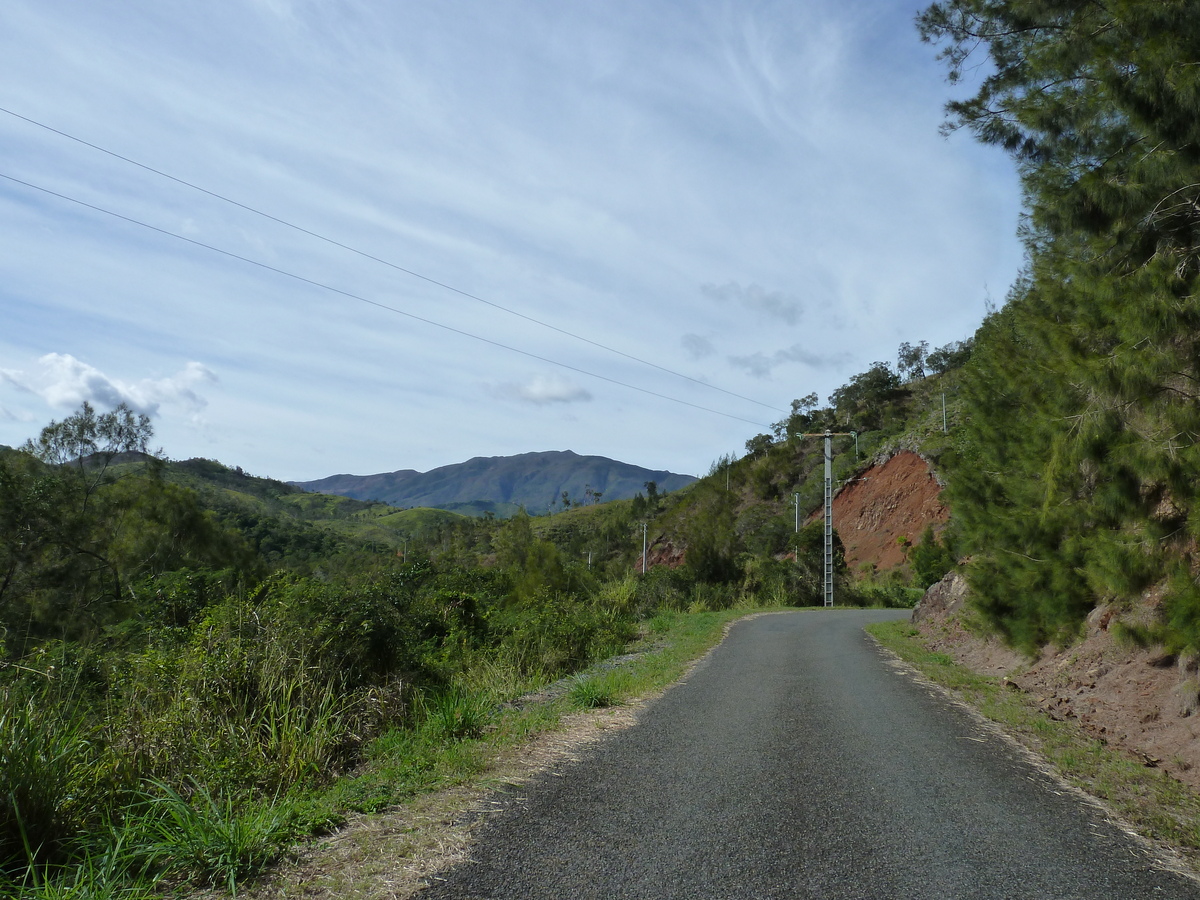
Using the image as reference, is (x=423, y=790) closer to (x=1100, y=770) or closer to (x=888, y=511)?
(x=1100, y=770)

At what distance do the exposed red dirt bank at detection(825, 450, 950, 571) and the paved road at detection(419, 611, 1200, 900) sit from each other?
126ft

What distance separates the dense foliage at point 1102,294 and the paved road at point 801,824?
280 centimetres

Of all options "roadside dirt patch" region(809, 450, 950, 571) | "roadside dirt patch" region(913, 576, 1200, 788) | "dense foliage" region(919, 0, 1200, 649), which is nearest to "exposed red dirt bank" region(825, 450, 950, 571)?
"roadside dirt patch" region(809, 450, 950, 571)

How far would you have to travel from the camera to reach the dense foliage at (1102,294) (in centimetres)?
653

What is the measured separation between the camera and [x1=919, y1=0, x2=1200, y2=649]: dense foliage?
653 cm

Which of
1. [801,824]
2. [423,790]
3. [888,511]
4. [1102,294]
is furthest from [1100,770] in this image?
[888,511]

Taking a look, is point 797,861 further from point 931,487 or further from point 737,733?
point 931,487

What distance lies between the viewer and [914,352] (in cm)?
9781

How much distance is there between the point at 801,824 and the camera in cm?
497

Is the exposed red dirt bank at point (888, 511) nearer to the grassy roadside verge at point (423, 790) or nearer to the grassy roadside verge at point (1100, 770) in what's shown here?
the grassy roadside verge at point (1100, 770)

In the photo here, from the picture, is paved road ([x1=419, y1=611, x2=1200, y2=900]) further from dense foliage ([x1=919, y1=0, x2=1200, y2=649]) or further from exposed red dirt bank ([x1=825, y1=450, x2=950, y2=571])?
exposed red dirt bank ([x1=825, y1=450, x2=950, y2=571])

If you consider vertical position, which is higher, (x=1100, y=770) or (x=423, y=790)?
(x=1100, y=770)

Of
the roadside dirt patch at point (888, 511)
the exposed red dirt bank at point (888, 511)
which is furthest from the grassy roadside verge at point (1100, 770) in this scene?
the exposed red dirt bank at point (888, 511)

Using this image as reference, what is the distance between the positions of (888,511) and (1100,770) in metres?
44.6
